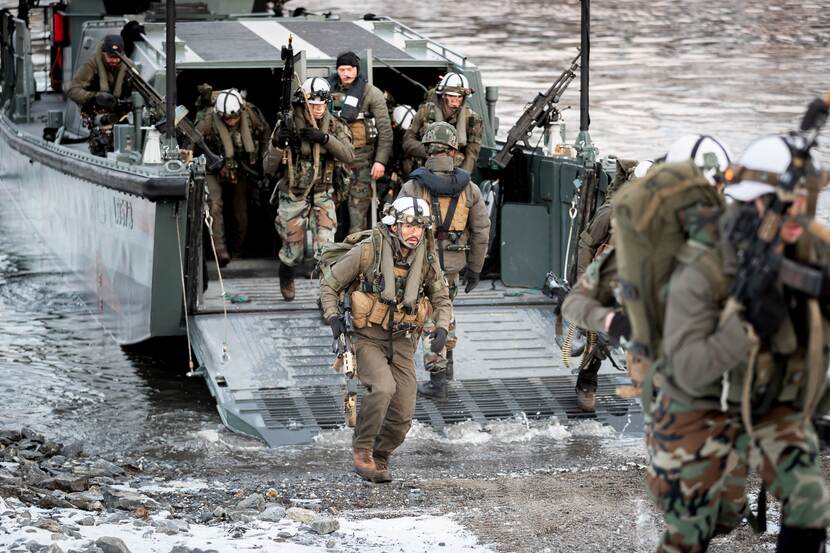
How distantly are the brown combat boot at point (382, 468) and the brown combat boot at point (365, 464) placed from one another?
22 millimetres

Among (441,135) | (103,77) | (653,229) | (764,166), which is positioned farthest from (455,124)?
(764,166)

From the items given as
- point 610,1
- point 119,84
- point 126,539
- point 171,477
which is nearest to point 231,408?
point 171,477

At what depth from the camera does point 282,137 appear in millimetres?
10953

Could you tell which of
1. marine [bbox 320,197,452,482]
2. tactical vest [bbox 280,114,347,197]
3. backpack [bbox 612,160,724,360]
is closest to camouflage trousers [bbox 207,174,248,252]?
tactical vest [bbox 280,114,347,197]

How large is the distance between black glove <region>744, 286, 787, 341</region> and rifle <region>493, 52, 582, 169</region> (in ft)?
23.1

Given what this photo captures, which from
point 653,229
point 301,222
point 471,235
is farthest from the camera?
point 301,222

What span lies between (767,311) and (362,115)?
6.92 meters

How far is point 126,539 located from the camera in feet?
22.8

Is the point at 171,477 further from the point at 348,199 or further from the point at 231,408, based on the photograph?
the point at 348,199

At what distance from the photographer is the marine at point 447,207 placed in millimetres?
9867

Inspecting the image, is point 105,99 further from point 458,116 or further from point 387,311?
point 387,311

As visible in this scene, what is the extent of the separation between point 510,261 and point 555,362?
1516 mm

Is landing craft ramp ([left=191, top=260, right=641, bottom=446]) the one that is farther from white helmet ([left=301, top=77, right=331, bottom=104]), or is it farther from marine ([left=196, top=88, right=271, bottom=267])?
white helmet ([left=301, top=77, right=331, bottom=104])

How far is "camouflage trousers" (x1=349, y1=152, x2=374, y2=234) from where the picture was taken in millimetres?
11859
